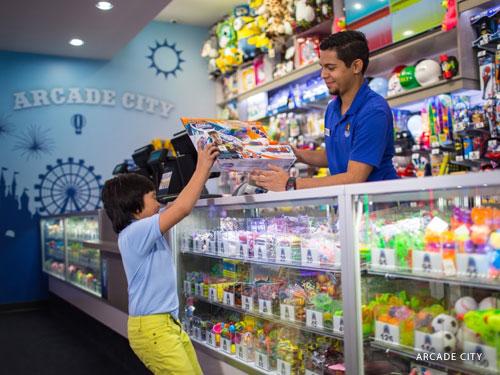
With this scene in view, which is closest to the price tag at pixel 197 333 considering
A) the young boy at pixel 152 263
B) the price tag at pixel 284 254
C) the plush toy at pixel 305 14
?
the young boy at pixel 152 263

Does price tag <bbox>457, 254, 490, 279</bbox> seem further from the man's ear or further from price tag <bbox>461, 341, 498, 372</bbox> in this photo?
the man's ear

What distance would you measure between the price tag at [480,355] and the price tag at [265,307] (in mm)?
1052

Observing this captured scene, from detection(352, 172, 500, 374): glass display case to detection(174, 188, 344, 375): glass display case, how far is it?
0.18 metres

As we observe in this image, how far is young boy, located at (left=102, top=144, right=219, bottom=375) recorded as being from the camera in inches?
91.8

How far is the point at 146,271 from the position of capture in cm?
244

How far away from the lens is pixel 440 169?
4.27 metres

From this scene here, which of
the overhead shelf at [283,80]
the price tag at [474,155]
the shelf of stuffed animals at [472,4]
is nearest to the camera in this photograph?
the shelf of stuffed animals at [472,4]

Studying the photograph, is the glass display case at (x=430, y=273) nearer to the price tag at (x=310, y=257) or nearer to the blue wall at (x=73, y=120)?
the price tag at (x=310, y=257)

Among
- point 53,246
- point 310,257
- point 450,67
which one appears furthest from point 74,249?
point 310,257

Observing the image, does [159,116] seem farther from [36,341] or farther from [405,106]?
[405,106]

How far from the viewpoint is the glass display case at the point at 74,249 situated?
5.38m

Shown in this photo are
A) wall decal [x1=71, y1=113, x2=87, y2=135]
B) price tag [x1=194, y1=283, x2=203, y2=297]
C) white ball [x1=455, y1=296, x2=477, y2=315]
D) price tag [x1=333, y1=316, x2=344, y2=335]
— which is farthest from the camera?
wall decal [x1=71, y1=113, x2=87, y2=135]

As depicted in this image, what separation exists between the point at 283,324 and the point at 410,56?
304 cm

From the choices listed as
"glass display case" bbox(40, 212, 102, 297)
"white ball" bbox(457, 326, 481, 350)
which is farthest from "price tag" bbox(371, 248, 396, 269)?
"glass display case" bbox(40, 212, 102, 297)
